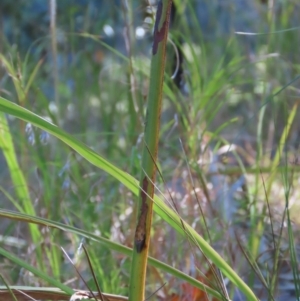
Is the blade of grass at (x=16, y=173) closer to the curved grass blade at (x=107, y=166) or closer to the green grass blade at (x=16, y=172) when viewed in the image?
the green grass blade at (x=16, y=172)

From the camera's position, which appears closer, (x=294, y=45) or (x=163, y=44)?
(x=163, y=44)

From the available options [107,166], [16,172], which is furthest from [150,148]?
[16,172]

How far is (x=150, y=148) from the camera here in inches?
20.1

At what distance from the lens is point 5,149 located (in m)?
0.85

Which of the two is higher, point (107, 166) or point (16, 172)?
point (107, 166)

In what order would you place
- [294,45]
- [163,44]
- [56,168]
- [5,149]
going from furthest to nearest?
[294,45]
[56,168]
[5,149]
[163,44]

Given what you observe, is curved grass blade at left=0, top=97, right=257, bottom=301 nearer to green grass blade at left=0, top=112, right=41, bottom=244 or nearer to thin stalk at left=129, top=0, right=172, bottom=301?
thin stalk at left=129, top=0, right=172, bottom=301

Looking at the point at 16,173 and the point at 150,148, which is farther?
the point at 16,173

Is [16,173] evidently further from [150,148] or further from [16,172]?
[150,148]

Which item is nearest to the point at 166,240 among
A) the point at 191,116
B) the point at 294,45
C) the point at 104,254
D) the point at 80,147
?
the point at 104,254

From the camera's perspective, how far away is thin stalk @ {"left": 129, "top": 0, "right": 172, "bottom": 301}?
497mm

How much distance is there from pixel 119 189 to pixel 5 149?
32 cm

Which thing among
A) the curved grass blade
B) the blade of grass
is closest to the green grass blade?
the blade of grass

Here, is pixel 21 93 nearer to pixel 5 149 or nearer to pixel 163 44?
pixel 5 149
